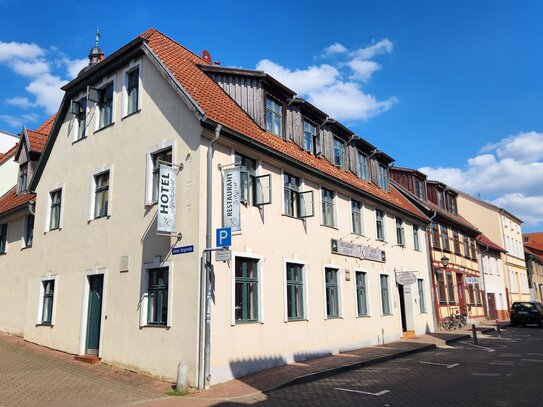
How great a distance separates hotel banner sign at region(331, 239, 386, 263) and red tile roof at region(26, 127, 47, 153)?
12653 mm

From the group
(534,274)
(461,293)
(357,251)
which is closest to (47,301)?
(357,251)

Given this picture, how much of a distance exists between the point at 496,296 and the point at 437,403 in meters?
32.7

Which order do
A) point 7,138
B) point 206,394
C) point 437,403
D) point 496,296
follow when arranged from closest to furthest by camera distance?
point 437,403, point 206,394, point 7,138, point 496,296

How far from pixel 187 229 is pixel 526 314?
2758 centimetres

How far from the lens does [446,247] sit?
2872cm

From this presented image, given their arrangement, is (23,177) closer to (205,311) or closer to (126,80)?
(126,80)

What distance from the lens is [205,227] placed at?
37.6 feet

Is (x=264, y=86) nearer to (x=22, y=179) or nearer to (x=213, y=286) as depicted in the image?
(x=213, y=286)

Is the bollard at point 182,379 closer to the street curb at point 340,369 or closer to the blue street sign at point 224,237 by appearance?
the street curb at point 340,369

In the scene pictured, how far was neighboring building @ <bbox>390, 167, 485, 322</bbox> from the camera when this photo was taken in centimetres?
2636

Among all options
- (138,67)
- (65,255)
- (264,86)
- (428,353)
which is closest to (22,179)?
(65,255)

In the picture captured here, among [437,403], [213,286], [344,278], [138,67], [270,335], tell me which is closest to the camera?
[437,403]

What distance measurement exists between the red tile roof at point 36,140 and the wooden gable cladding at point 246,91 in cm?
892

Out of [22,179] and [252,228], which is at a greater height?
[22,179]
